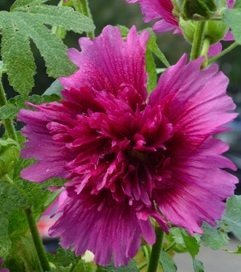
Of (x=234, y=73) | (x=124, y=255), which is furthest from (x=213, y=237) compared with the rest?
(x=234, y=73)

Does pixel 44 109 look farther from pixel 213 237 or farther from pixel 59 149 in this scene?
pixel 213 237

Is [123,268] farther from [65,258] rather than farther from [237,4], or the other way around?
[237,4]

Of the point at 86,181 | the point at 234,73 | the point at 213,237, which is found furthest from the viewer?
the point at 234,73

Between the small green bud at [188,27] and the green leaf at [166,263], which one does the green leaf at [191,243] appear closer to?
the green leaf at [166,263]

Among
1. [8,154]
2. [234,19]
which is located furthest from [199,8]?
[8,154]

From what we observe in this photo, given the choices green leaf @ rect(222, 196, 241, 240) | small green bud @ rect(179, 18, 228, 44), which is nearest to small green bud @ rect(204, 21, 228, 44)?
small green bud @ rect(179, 18, 228, 44)

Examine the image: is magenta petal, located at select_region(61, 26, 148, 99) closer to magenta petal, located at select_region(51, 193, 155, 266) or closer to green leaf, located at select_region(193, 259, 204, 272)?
magenta petal, located at select_region(51, 193, 155, 266)

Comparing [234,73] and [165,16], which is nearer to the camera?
[165,16]
